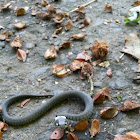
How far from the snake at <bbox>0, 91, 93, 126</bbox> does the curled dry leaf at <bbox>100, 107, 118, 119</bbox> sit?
0.10 m

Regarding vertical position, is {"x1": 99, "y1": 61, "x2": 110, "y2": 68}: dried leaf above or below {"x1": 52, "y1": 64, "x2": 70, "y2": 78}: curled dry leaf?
above

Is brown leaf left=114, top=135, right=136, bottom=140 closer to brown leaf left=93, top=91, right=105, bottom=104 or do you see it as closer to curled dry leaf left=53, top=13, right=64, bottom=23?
brown leaf left=93, top=91, right=105, bottom=104

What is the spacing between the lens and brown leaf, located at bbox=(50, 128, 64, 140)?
165 centimetres

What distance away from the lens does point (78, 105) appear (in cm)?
191

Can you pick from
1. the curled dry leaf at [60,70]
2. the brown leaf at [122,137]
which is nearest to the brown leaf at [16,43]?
the curled dry leaf at [60,70]

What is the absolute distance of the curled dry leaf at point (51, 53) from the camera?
7.94 ft

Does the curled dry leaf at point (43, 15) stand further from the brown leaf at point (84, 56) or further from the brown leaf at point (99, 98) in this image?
the brown leaf at point (99, 98)

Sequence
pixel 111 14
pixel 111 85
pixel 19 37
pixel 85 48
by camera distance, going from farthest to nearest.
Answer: pixel 111 14 → pixel 19 37 → pixel 85 48 → pixel 111 85

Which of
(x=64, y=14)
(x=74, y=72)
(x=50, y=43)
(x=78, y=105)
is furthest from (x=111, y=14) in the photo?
(x=78, y=105)

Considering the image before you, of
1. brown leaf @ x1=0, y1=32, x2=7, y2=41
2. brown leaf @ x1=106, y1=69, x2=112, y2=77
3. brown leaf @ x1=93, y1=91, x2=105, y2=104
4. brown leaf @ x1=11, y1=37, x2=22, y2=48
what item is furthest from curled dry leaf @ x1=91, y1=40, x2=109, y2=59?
Answer: brown leaf @ x1=0, y1=32, x2=7, y2=41

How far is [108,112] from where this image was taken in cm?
178

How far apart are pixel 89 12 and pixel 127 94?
1593 mm

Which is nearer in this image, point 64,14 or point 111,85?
point 111,85

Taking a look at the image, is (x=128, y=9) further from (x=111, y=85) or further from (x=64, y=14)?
(x=111, y=85)
